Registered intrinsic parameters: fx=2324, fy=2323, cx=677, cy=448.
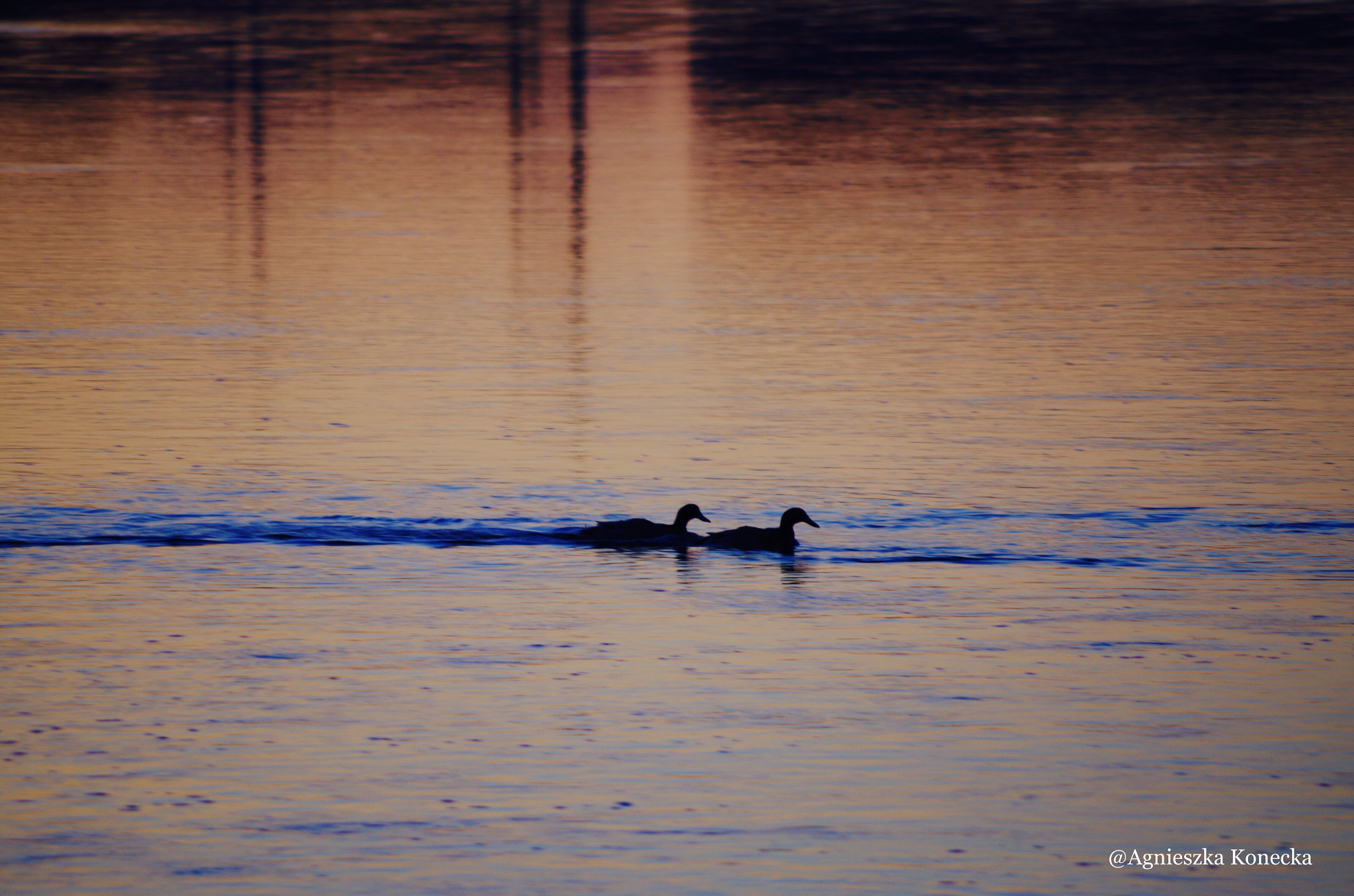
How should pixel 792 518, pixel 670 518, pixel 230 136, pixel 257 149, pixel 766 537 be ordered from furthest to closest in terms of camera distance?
pixel 230 136 → pixel 257 149 → pixel 670 518 → pixel 792 518 → pixel 766 537

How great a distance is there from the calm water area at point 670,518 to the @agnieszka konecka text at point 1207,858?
0.06m

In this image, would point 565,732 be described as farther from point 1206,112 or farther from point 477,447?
point 1206,112

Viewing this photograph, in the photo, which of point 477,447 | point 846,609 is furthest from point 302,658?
point 477,447

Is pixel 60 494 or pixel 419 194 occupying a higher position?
pixel 419 194

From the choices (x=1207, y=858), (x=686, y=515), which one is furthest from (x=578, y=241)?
(x=1207, y=858)

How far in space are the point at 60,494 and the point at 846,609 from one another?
6.74m

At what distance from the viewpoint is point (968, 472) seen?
1947 centimetres

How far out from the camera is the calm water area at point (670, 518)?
11594 millimetres

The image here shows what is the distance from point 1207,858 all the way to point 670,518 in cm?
759

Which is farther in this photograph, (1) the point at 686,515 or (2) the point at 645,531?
(1) the point at 686,515

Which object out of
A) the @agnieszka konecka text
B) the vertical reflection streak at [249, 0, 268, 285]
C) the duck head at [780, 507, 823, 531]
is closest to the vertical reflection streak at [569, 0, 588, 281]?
the vertical reflection streak at [249, 0, 268, 285]

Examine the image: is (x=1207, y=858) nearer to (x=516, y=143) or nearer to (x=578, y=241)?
(x=578, y=241)

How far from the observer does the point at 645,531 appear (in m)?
17.0

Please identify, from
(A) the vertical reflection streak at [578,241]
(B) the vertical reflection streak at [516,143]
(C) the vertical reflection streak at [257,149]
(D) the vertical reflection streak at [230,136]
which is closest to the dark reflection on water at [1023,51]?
(A) the vertical reflection streak at [578,241]
